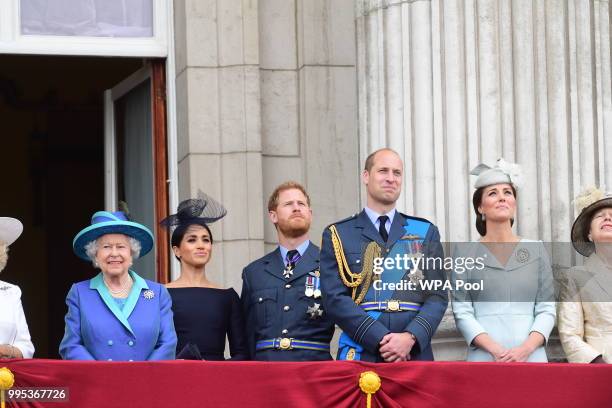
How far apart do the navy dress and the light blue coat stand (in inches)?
52.4

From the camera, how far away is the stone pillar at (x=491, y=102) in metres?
11.4

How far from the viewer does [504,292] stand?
954 centimetres

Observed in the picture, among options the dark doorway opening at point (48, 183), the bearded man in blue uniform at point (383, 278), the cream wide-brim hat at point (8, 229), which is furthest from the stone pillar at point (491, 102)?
the dark doorway opening at point (48, 183)

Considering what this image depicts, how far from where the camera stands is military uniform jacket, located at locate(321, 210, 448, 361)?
30.1 ft

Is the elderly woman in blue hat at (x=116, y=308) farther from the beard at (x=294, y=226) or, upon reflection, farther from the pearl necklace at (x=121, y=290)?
the beard at (x=294, y=226)

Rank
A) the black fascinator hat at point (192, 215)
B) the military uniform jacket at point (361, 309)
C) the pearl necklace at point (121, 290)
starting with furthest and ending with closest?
the black fascinator hat at point (192, 215) → the pearl necklace at point (121, 290) → the military uniform jacket at point (361, 309)

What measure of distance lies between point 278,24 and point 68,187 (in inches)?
244

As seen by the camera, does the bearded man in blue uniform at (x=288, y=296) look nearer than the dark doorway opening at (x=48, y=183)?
Yes

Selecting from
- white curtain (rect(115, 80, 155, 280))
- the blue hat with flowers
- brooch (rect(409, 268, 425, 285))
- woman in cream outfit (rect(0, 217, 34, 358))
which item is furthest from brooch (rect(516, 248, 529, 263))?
white curtain (rect(115, 80, 155, 280))

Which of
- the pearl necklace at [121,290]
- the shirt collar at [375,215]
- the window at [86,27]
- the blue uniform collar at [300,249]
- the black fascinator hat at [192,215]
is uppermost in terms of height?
the window at [86,27]

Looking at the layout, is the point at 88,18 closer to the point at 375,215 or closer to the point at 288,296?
the point at 288,296

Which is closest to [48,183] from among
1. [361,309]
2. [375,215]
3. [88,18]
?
[88,18]

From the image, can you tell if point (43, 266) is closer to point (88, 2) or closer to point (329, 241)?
point (88, 2)

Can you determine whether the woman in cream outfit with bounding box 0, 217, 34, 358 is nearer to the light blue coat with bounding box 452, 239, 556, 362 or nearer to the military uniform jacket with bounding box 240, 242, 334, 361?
the military uniform jacket with bounding box 240, 242, 334, 361
